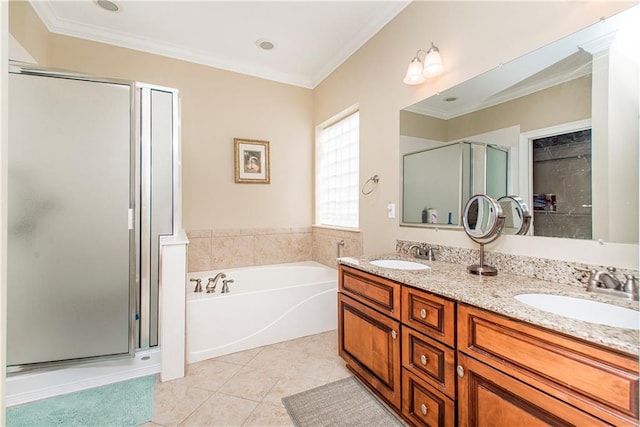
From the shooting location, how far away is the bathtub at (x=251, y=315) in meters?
2.22

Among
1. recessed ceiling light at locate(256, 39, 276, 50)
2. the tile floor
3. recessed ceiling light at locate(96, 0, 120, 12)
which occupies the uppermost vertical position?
recessed ceiling light at locate(256, 39, 276, 50)

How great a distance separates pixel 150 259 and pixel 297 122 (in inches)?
94.8

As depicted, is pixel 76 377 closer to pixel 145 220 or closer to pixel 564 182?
pixel 145 220

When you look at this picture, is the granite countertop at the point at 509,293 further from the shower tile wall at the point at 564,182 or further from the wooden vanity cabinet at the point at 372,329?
the shower tile wall at the point at 564,182

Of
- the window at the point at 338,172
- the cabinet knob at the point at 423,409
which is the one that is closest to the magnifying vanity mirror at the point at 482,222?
the cabinet knob at the point at 423,409

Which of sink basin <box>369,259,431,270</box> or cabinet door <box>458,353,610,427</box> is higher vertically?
sink basin <box>369,259,431,270</box>

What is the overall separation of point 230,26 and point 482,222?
2.65m

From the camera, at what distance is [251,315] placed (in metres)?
2.42

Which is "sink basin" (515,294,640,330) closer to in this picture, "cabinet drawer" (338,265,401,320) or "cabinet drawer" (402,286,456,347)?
"cabinet drawer" (402,286,456,347)

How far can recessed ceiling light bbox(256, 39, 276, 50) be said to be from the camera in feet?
9.18

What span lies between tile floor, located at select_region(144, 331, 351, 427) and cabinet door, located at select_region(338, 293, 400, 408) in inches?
11.2

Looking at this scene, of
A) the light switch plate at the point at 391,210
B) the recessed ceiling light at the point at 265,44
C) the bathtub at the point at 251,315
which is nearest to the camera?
the bathtub at the point at 251,315

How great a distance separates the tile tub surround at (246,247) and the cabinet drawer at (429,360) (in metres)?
2.29

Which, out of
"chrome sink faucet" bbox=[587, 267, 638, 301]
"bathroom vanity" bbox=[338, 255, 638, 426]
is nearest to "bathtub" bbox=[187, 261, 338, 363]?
"bathroom vanity" bbox=[338, 255, 638, 426]
